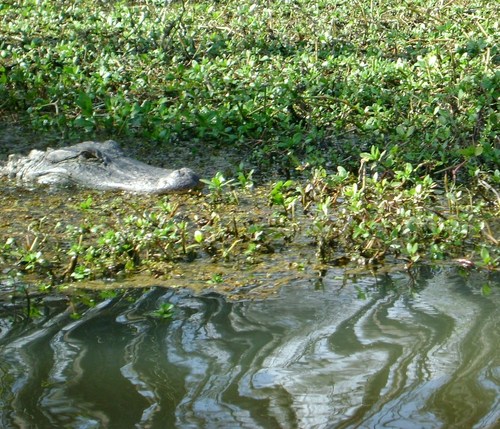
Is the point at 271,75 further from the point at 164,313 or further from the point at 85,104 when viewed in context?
the point at 164,313

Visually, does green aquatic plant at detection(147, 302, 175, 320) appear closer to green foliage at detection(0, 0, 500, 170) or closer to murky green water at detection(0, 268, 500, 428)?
murky green water at detection(0, 268, 500, 428)

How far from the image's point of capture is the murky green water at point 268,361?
3014 mm

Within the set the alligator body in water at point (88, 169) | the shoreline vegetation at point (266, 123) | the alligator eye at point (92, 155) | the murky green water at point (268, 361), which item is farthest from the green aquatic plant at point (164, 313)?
the alligator eye at point (92, 155)

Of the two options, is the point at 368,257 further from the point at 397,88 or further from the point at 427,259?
the point at 397,88

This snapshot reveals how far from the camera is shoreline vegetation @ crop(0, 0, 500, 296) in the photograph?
4973 millimetres

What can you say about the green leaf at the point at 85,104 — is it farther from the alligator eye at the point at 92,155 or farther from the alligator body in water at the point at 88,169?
the alligator eye at the point at 92,155

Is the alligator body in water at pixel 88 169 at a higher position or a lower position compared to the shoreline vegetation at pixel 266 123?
lower

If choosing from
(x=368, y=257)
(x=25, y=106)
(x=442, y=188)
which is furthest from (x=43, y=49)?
(x=368, y=257)

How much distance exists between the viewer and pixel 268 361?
11.3 feet

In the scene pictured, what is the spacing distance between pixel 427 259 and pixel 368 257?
0.31 meters

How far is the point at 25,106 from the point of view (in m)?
7.89

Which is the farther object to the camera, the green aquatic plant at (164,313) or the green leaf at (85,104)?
the green leaf at (85,104)

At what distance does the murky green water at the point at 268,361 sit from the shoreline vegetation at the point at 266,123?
1.79ft

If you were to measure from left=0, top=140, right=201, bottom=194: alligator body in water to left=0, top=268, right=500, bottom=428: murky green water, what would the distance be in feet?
6.87
